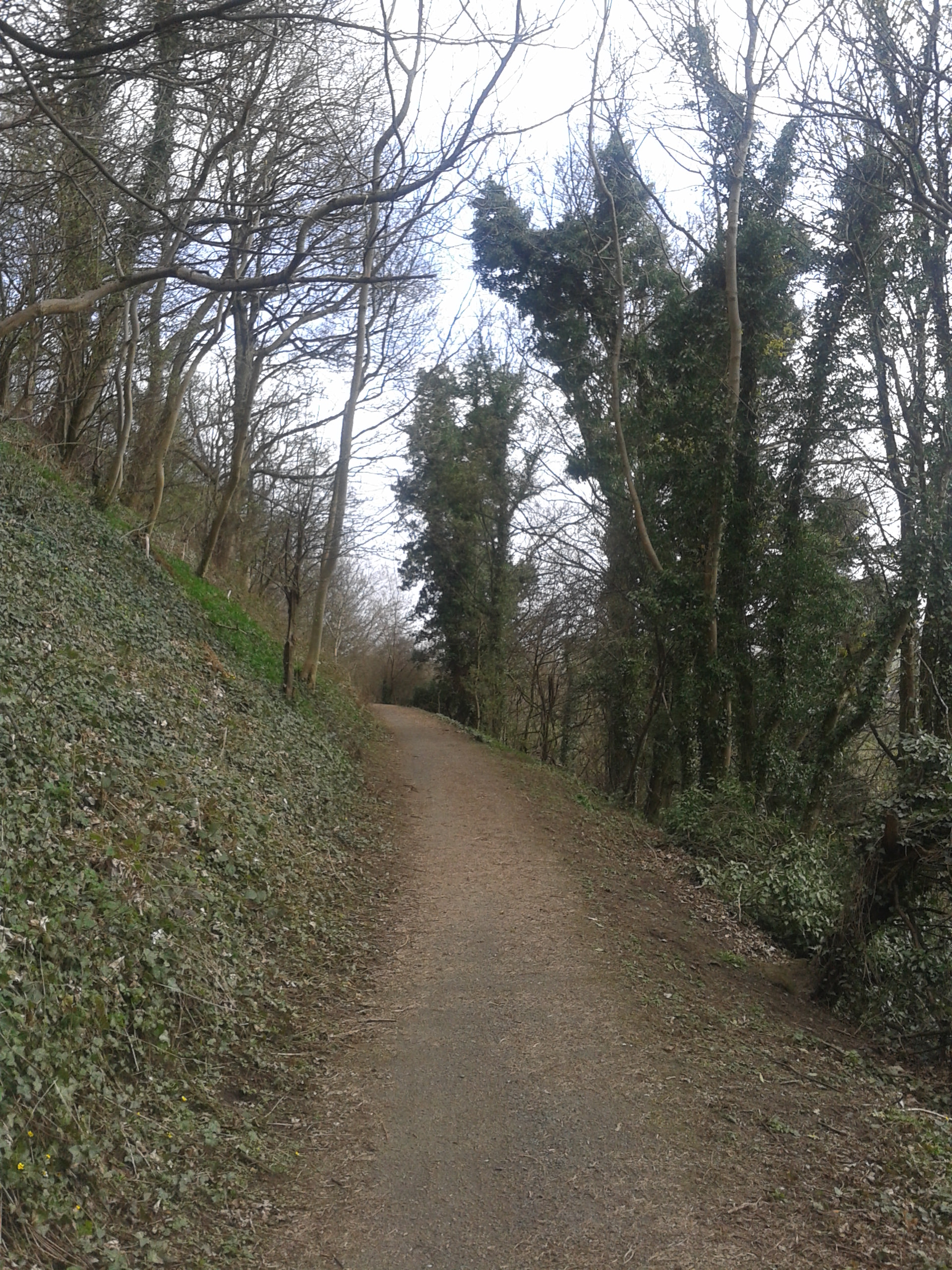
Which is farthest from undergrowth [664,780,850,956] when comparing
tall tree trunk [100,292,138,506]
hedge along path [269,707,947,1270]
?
tall tree trunk [100,292,138,506]

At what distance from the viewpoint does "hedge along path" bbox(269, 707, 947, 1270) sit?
14.1ft

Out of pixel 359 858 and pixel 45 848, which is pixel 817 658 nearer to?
pixel 359 858

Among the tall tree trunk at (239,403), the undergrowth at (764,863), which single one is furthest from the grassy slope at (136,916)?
the tall tree trunk at (239,403)

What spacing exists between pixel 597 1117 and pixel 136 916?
Result: 9.22ft

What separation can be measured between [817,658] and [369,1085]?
1245cm

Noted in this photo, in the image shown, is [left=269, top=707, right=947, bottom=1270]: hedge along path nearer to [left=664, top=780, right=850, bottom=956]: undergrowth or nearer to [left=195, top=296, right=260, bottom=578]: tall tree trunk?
[left=664, top=780, right=850, bottom=956]: undergrowth

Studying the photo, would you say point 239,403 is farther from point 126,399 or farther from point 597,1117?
point 597,1117

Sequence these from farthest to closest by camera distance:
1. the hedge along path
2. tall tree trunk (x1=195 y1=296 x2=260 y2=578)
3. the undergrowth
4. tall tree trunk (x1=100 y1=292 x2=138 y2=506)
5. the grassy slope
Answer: tall tree trunk (x1=195 y1=296 x2=260 y2=578)
tall tree trunk (x1=100 y1=292 x2=138 y2=506)
the undergrowth
the hedge along path
the grassy slope

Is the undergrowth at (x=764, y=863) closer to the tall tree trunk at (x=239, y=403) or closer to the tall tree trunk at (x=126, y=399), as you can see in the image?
the tall tree trunk at (x=239, y=403)

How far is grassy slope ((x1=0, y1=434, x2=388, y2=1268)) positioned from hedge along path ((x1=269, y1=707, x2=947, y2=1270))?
495 millimetres

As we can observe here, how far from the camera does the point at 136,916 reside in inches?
217

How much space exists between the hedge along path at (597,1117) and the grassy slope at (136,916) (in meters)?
0.49

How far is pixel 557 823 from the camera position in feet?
45.0

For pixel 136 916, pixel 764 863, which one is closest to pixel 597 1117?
pixel 136 916
